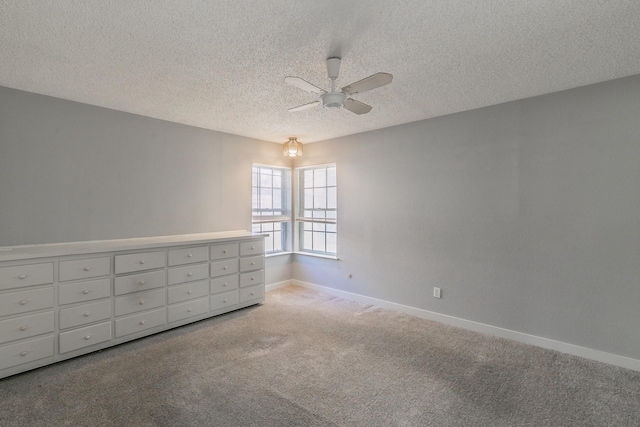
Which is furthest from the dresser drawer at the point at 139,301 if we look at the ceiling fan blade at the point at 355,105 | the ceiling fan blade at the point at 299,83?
the ceiling fan blade at the point at 355,105

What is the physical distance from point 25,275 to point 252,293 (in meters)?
2.35

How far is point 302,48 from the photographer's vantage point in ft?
7.16

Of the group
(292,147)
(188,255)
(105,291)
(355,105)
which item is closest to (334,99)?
(355,105)

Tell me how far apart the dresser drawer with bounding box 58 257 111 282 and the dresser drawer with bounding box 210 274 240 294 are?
1.16 m

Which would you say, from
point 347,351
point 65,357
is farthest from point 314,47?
point 65,357

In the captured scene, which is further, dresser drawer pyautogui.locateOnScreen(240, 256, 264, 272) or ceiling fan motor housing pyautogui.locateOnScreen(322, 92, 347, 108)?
dresser drawer pyautogui.locateOnScreen(240, 256, 264, 272)

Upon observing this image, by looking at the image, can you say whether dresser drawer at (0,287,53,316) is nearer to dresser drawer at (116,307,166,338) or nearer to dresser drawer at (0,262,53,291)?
dresser drawer at (0,262,53,291)

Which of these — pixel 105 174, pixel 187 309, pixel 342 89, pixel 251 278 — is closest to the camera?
pixel 342 89

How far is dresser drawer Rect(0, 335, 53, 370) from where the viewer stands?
246 cm

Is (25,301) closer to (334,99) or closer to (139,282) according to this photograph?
(139,282)

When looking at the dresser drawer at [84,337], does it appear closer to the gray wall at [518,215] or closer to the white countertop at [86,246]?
the white countertop at [86,246]

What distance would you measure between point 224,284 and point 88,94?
251cm

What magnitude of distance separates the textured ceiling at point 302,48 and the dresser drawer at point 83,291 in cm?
183

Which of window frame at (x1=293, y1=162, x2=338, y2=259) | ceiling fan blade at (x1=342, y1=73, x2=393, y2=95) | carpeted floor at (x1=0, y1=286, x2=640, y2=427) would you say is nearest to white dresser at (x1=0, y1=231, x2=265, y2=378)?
carpeted floor at (x1=0, y1=286, x2=640, y2=427)
